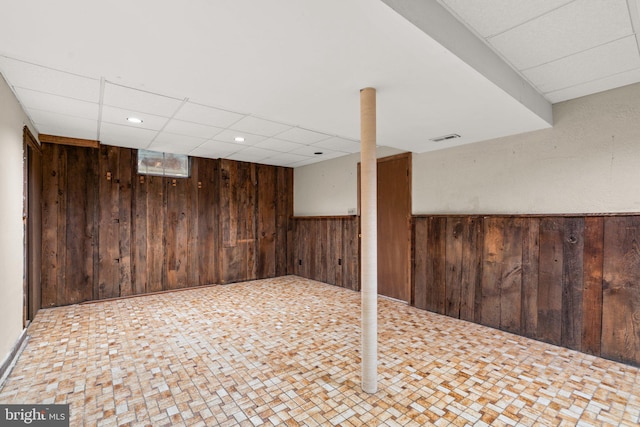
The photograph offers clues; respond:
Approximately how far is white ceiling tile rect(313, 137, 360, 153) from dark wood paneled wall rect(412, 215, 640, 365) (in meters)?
1.65

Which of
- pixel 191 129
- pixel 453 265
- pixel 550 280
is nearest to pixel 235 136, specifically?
pixel 191 129

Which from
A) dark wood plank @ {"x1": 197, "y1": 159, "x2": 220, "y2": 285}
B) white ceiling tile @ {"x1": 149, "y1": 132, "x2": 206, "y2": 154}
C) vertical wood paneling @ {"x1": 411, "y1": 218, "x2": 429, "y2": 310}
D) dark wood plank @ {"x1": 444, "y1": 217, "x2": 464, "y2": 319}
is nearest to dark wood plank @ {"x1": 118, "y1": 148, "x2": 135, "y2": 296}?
white ceiling tile @ {"x1": 149, "y1": 132, "x2": 206, "y2": 154}

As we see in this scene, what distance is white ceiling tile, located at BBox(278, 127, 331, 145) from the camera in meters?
4.00

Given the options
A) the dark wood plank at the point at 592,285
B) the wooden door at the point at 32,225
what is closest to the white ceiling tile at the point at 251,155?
the wooden door at the point at 32,225

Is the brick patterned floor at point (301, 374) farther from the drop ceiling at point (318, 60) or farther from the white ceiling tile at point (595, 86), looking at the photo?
the white ceiling tile at point (595, 86)

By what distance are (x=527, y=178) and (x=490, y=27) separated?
2.09m

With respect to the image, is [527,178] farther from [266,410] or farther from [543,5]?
[266,410]

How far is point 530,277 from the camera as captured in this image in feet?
11.0

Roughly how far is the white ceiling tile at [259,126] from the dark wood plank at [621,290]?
3.56m

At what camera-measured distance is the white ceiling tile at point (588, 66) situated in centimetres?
221

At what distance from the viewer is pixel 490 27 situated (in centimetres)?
197

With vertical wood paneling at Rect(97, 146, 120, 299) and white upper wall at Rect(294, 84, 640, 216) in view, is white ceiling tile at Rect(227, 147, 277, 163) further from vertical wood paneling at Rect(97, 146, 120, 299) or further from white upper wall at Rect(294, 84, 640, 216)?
white upper wall at Rect(294, 84, 640, 216)

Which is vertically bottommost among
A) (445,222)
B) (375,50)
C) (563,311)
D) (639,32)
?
(563,311)

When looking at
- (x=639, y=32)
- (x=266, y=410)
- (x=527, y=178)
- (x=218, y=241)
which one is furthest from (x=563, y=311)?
(x=218, y=241)
